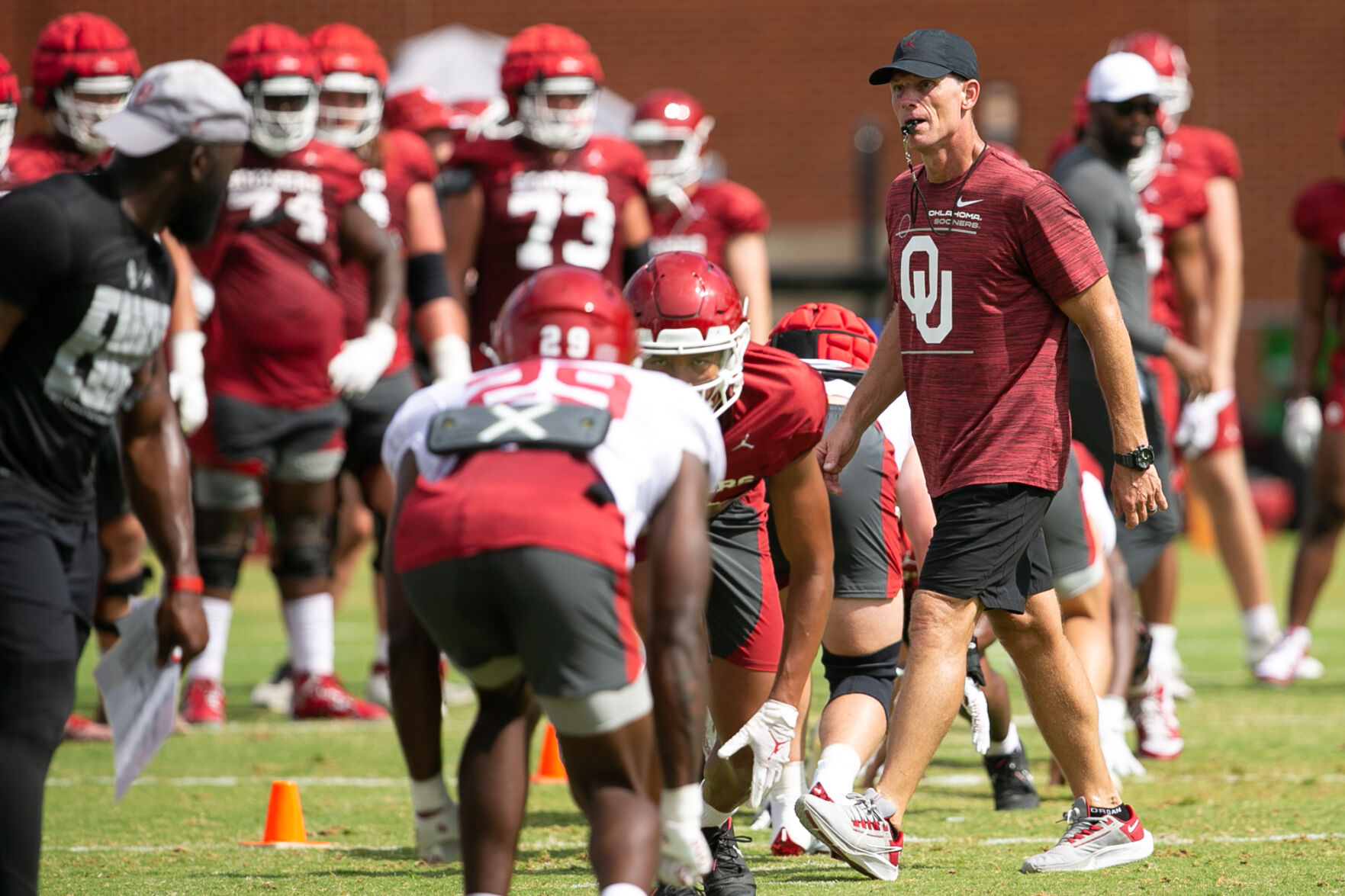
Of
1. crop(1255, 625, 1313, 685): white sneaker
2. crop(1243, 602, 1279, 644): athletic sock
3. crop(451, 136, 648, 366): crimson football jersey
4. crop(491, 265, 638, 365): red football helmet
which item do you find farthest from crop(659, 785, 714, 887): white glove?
crop(1243, 602, 1279, 644): athletic sock

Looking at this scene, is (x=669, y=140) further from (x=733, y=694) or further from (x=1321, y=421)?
(x=733, y=694)

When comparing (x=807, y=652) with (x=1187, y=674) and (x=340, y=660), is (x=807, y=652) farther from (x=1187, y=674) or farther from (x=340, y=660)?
(x=340, y=660)

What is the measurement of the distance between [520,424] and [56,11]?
19.0 meters

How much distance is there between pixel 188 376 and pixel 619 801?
4.41 m

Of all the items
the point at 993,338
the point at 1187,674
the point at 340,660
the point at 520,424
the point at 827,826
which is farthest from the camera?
the point at 340,660

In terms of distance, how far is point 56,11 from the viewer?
20438 mm

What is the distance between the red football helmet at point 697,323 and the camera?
4195 mm

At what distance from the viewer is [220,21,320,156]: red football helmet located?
25.2ft

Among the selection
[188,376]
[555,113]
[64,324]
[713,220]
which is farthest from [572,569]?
[713,220]

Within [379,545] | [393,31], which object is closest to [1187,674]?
[379,545]

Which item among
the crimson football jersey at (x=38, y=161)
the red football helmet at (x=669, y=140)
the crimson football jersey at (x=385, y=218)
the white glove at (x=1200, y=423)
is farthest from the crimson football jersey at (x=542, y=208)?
the white glove at (x=1200, y=423)

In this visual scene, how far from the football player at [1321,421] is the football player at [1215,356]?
0.76 feet

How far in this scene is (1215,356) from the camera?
28.9 ft

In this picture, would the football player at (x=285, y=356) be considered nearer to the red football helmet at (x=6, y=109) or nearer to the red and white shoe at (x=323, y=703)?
the red and white shoe at (x=323, y=703)
